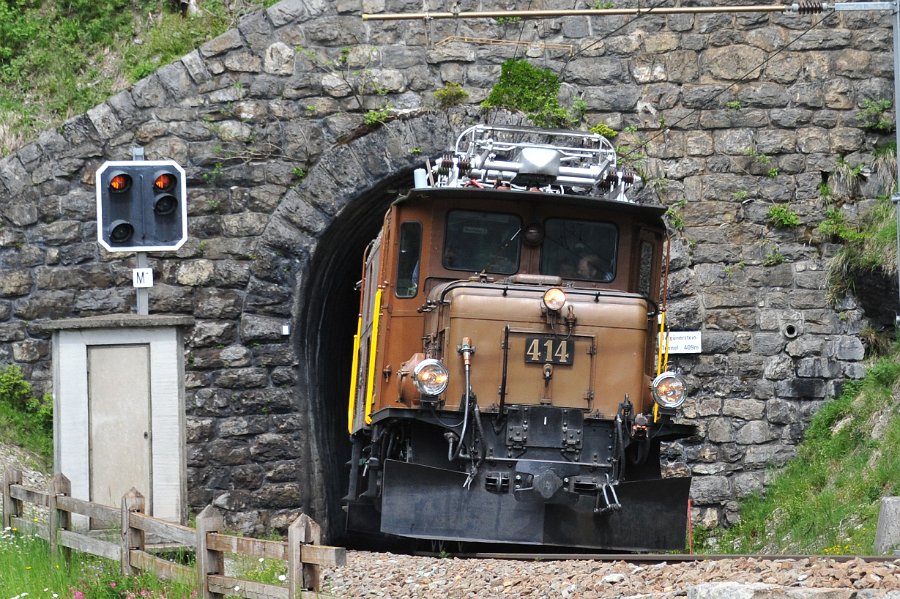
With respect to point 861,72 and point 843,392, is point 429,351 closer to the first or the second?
point 843,392

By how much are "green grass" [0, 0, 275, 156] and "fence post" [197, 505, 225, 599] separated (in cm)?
926

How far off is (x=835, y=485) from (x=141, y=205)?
24.0 feet

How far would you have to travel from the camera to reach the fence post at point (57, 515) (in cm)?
1020

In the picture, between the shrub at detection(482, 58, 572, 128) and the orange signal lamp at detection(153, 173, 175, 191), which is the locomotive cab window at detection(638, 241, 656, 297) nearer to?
the orange signal lamp at detection(153, 173, 175, 191)

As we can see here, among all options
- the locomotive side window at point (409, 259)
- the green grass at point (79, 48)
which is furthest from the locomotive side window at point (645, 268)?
the green grass at point (79, 48)

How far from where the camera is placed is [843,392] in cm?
1493

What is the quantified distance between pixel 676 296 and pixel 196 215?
5.77 meters

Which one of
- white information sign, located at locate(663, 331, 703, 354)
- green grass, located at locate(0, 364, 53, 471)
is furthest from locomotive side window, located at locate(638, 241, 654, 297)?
green grass, located at locate(0, 364, 53, 471)

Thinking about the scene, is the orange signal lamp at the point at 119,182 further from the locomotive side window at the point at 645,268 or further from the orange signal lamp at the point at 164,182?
the locomotive side window at the point at 645,268

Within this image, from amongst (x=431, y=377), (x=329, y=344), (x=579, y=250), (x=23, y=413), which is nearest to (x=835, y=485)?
(x=579, y=250)

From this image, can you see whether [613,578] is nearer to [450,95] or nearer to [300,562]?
[300,562]

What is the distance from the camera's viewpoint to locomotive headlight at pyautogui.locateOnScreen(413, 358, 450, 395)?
9.73 m

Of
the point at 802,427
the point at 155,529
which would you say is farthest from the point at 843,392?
the point at 155,529

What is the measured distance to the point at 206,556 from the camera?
8.32m
